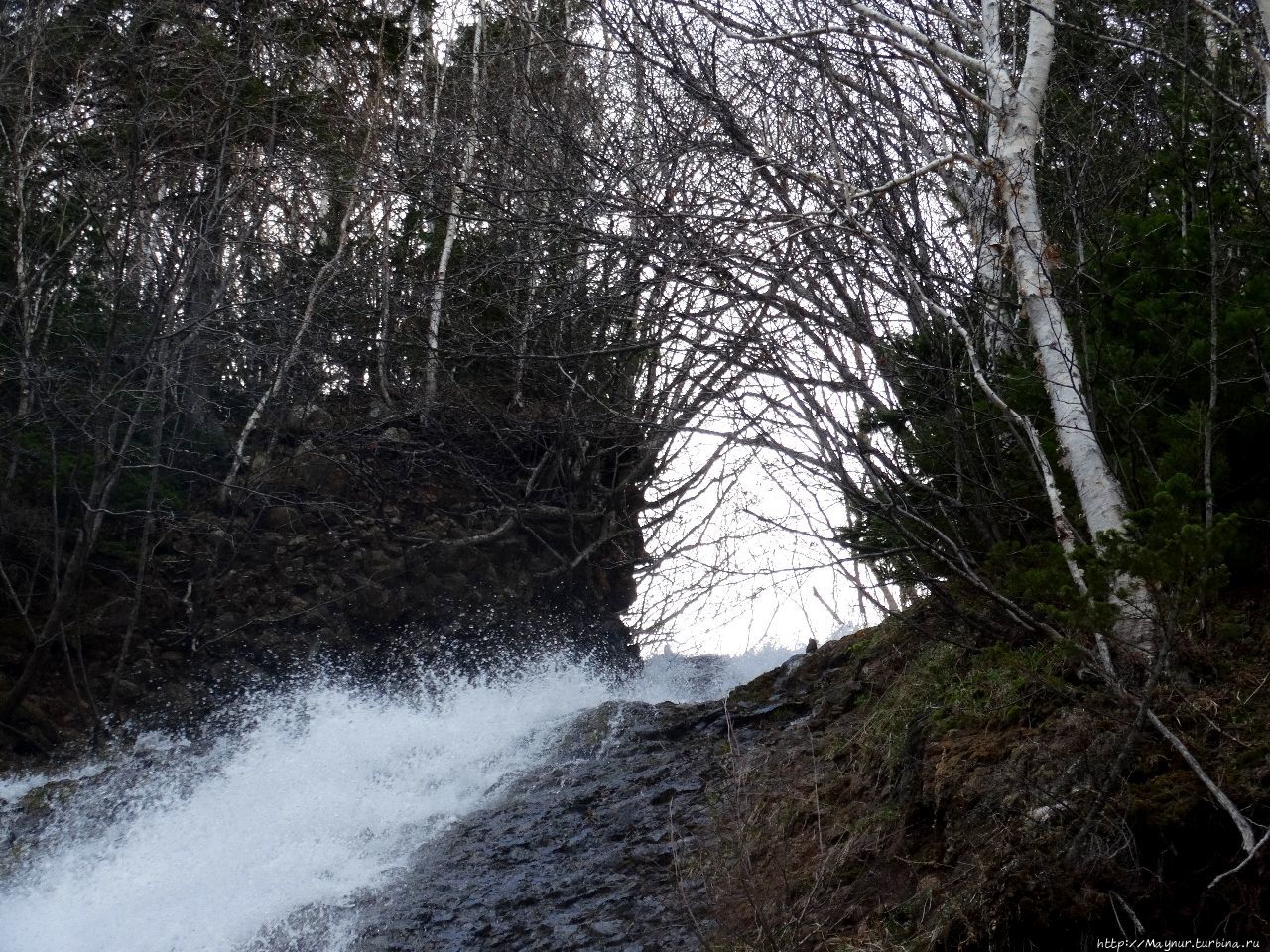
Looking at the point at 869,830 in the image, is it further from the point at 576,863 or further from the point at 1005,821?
the point at 576,863

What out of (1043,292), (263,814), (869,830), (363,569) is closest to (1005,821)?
(869,830)

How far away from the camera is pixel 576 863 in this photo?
18.1 ft

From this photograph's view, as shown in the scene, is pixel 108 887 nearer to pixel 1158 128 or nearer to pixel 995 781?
pixel 995 781

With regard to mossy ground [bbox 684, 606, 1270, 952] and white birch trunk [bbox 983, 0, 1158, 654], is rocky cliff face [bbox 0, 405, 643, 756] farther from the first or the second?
white birch trunk [bbox 983, 0, 1158, 654]

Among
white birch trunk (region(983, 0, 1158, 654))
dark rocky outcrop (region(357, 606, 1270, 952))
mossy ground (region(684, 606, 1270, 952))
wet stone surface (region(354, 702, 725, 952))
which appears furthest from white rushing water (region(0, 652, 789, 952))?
white birch trunk (region(983, 0, 1158, 654))

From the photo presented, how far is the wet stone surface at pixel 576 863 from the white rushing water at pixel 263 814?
0.30 m

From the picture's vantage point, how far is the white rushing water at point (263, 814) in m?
5.57

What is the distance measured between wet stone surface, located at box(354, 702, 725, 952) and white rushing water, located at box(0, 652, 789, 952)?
297mm

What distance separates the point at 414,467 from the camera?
1162 centimetres

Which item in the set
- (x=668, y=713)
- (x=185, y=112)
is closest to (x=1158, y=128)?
(x=668, y=713)

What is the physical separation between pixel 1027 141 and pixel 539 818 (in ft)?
15.3

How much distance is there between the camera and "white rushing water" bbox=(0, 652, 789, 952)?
5.57m

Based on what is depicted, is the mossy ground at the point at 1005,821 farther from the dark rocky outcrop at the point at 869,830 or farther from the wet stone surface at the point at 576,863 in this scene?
the wet stone surface at the point at 576,863

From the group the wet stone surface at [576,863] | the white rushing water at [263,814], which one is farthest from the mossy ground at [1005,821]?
the white rushing water at [263,814]
